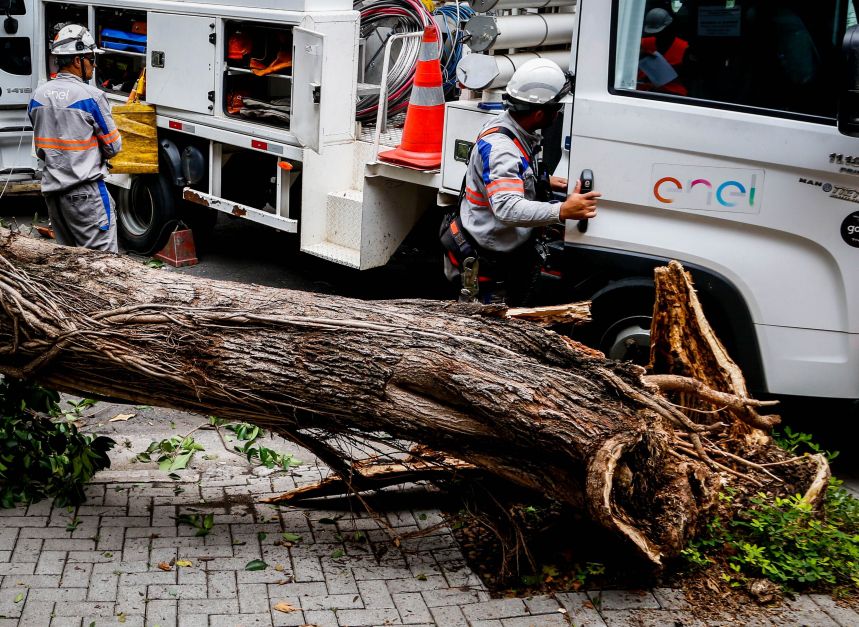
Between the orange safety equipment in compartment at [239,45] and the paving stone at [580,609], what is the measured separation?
16.0ft

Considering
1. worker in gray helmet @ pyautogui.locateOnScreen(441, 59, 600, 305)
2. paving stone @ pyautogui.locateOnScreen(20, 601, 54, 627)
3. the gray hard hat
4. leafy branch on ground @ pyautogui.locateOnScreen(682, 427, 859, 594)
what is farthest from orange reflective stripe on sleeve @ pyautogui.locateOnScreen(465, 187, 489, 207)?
paving stone @ pyautogui.locateOnScreen(20, 601, 54, 627)

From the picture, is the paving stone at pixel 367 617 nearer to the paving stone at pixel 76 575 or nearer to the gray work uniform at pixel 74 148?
the paving stone at pixel 76 575

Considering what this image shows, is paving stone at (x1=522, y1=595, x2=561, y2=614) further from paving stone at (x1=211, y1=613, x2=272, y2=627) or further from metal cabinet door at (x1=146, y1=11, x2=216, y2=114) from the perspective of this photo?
metal cabinet door at (x1=146, y1=11, x2=216, y2=114)

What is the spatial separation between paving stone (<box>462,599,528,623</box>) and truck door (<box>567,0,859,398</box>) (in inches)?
71.4

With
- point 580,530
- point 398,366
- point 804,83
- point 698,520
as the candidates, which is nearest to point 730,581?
point 698,520

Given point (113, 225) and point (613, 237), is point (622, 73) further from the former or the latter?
point (113, 225)

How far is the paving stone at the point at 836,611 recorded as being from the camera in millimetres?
3672

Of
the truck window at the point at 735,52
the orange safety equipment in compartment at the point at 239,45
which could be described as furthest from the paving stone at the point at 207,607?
the orange safety equipment in compartment at the point at 239,45

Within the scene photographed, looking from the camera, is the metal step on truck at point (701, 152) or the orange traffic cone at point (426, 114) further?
the orange traffic cone at point (426, 114)

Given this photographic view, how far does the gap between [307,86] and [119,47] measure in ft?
7.26

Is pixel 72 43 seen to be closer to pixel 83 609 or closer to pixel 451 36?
pixel 451 36

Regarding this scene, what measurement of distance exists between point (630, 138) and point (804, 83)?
786mm

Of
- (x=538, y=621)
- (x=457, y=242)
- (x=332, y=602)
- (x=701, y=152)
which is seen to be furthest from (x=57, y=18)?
(x=538, y=621)

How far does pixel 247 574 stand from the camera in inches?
149
